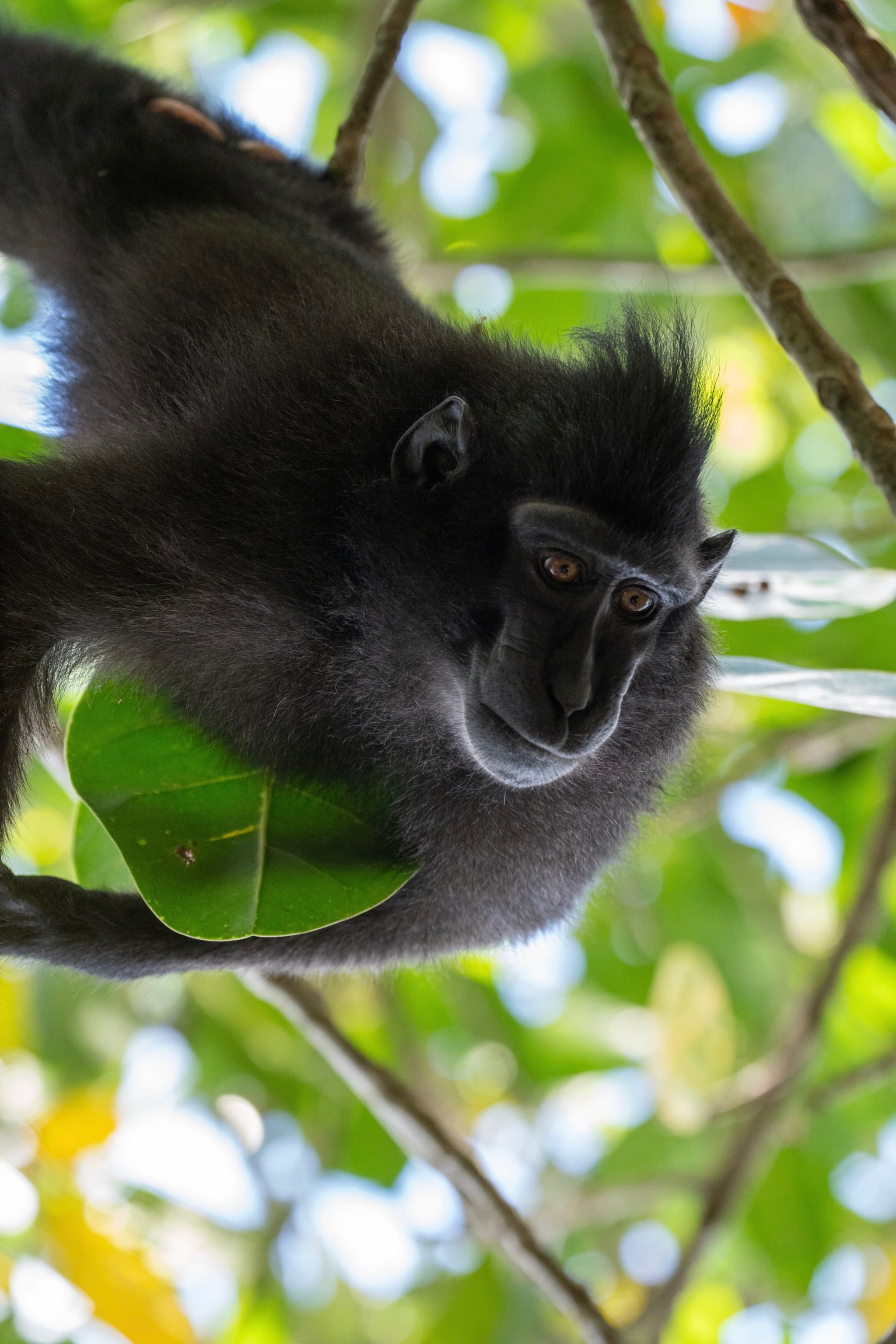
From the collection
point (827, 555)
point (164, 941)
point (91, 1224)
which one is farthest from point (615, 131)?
point (91, 1224)

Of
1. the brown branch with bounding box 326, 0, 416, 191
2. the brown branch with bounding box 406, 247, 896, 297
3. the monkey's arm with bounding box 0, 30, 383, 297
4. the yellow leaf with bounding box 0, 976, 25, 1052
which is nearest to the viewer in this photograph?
the brown branch with bounding box 326, 0, 416, 191

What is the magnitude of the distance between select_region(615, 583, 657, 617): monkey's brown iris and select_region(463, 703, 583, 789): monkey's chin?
32 cm

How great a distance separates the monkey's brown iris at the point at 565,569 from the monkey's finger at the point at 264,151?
212 cm

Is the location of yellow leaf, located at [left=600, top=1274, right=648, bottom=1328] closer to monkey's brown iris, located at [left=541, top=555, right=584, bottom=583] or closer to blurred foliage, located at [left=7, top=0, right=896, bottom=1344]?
blurred foliage, located at [left=7, top=0, right=896, bottom=1344]

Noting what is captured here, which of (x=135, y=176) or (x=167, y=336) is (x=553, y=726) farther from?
(x=135, y=176)

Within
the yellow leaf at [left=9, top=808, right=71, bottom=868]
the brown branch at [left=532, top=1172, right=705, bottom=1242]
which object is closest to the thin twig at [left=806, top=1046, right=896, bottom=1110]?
the brown branch at [left=532, top=1172, right=705, bottom=1242]

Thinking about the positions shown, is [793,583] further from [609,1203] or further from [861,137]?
[861,137]

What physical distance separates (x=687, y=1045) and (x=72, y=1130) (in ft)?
6.60

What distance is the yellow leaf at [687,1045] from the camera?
4.46m

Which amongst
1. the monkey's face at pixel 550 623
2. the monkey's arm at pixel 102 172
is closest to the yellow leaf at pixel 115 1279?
the monkey's face at pixel 550 623

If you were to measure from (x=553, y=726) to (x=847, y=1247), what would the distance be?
4149mm

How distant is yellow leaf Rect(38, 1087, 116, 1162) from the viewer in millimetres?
4152

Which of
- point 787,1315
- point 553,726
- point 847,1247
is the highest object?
point 553,726

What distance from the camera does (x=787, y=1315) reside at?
4.87 metres
